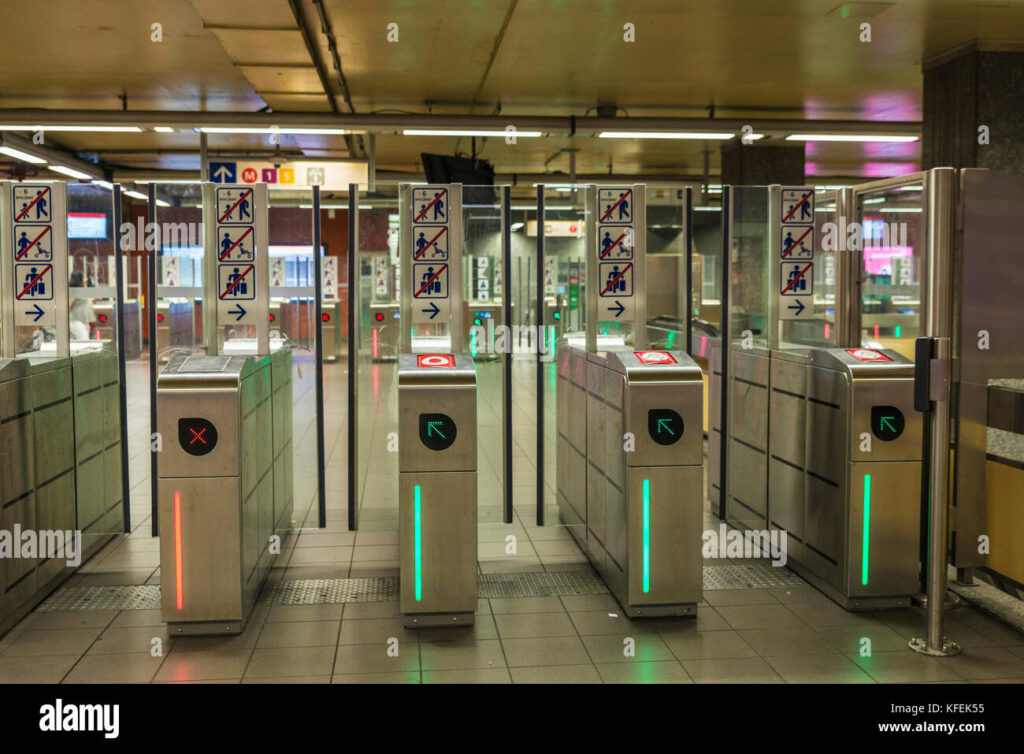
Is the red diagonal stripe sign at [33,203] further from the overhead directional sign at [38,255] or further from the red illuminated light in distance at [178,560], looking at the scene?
the red illuminated light in distance at [178,560]

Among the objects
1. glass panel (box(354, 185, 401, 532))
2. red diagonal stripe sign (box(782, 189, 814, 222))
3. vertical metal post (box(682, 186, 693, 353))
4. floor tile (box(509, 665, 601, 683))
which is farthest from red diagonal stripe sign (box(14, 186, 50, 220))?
red diagonal stripe sign (box(782, 189, 814, 222))

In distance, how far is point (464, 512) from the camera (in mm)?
Answer: 4062

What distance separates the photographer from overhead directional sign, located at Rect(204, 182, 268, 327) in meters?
4.69

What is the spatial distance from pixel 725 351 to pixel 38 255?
13.4 feet

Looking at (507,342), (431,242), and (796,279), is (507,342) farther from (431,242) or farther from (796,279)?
Result: (796,279)

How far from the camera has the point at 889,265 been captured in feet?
18.1

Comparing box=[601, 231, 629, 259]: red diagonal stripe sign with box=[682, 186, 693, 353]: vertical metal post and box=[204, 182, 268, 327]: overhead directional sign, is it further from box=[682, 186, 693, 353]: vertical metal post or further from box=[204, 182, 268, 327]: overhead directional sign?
box=[204, 182, 268, 327]: overhead directional sign

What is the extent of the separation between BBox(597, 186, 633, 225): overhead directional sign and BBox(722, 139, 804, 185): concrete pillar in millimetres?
6721

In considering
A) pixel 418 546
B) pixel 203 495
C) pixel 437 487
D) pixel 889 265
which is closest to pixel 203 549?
pixel 203 495

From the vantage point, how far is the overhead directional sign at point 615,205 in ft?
15.9

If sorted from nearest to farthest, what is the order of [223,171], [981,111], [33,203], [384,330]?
[33,203] → [384,330] → [981,111] → [223,171]
